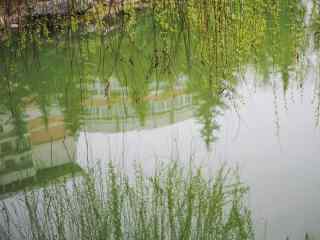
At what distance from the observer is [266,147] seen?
2.41 meters

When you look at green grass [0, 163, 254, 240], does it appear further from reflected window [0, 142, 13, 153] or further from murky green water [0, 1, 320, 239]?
reflected window [0, 142, 13, 153]

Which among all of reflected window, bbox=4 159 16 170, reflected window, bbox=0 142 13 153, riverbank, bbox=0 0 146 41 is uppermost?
riverbank, bbox=0 0 146 41

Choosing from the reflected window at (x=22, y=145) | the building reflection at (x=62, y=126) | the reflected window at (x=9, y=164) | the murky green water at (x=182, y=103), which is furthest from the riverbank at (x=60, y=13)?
the reflected window at (x=9, y=164)

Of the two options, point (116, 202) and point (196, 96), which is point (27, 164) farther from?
Answer: point (196, 96)

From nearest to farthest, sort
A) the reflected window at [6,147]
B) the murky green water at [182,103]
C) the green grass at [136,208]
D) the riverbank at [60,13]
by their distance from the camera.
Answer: the green grass at [136,208]
the murky green water at [182,103]
the reflected window at [6,147]
the riverbank at [60,13]

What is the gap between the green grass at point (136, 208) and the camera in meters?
1.83

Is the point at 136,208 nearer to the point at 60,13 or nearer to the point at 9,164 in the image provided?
the point at 9,164

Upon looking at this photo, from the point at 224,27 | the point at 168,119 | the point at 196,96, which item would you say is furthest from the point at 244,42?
the point at 168,119

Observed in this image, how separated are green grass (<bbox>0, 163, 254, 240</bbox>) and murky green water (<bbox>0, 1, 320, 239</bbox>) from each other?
79 mm

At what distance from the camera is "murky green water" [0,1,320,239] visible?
2.21 metres

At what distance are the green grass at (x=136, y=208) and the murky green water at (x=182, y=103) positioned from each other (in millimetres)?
79

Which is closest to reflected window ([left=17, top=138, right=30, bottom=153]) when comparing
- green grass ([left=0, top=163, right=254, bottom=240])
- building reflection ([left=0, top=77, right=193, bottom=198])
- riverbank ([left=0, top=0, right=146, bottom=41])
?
building reflection ([left=0, top=77, right=193, bottom=198])

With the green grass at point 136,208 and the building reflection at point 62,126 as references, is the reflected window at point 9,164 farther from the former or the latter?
the green grass at point 136,208

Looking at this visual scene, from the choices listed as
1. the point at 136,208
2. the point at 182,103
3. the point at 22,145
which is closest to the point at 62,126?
the point at 22,145
